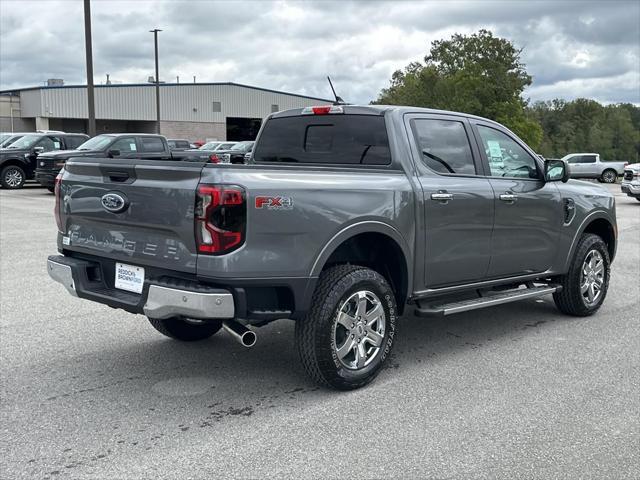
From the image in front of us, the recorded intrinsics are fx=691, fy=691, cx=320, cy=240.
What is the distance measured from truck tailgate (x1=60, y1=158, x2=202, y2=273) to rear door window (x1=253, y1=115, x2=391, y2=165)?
5.18ft

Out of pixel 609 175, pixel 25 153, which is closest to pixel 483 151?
pixel 25 153

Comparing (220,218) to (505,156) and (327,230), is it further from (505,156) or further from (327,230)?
(505,156)

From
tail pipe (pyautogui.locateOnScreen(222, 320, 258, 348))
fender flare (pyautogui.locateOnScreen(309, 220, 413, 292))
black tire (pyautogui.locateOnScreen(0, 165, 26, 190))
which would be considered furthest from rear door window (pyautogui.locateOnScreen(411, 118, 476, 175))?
black tire (pyautogui.locateOnScreen(0, 165, 26, 190))

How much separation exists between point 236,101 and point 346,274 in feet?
195

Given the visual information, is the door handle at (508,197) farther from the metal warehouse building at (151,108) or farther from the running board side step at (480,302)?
the metal warehouse building at (151,108)

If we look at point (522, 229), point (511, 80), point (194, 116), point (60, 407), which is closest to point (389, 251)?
point (522, 229)

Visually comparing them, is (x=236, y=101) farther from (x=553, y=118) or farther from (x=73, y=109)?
(x=553, y=118)

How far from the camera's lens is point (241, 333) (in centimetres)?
425

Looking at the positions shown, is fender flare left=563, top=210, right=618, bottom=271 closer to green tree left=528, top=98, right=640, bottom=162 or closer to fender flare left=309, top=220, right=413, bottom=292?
fender flare left=309, top=220, right=413, bottom=292

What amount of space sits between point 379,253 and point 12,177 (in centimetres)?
2010

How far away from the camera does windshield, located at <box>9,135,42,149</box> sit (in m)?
22.2

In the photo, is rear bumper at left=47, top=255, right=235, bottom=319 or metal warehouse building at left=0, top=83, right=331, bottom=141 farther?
metal warehouse building at left=0, top=83, right=331, bottom=141

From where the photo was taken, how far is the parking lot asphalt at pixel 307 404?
352 cm

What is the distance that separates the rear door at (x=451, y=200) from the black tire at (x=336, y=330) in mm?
610
